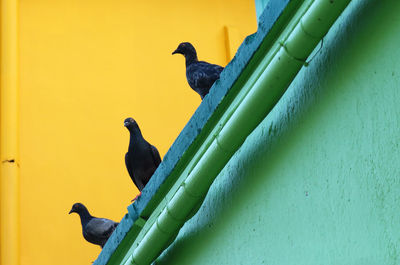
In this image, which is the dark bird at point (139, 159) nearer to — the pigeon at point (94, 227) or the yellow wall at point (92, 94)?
the pigeon at point (94, 227)

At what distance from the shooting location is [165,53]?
29.9ft

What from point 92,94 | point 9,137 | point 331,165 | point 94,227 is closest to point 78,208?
point 94,227

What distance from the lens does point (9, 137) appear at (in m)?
8.07

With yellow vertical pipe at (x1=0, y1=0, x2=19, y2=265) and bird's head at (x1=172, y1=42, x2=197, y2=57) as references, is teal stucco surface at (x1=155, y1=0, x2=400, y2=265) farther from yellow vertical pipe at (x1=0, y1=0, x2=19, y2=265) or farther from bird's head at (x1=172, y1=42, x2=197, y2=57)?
yellow vertical pipe at (x1=0, y1=0, x2=19, y2=265)

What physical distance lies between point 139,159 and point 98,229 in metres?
0.68

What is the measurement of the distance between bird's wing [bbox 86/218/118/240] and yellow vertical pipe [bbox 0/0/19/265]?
1.97ft

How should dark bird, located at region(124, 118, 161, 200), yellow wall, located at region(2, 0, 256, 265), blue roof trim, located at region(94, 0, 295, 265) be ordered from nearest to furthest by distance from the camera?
blue roof trim, located at region(94, 0, 295, 265) < dark bird, located at region(124, 118, 161, 200) < yellow wall, located at region(2, 0, 256, 265)

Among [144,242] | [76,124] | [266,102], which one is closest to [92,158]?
[76,124]

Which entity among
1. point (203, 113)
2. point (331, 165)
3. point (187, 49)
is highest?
point (331, 165)

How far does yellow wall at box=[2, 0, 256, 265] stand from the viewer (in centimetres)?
820

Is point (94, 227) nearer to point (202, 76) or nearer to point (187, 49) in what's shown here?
point (187, 49)

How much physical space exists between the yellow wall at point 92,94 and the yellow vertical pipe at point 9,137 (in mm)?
165

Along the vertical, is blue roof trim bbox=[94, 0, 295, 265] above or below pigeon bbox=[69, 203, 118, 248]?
above

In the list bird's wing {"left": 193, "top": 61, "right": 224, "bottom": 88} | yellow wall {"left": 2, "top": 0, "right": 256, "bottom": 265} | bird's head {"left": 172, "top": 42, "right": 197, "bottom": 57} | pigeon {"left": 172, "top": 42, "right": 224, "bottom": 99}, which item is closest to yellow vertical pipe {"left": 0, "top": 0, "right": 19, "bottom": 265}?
yellow wall {"left": 2, "top": 0, "right": 256, "bottom": 265}
